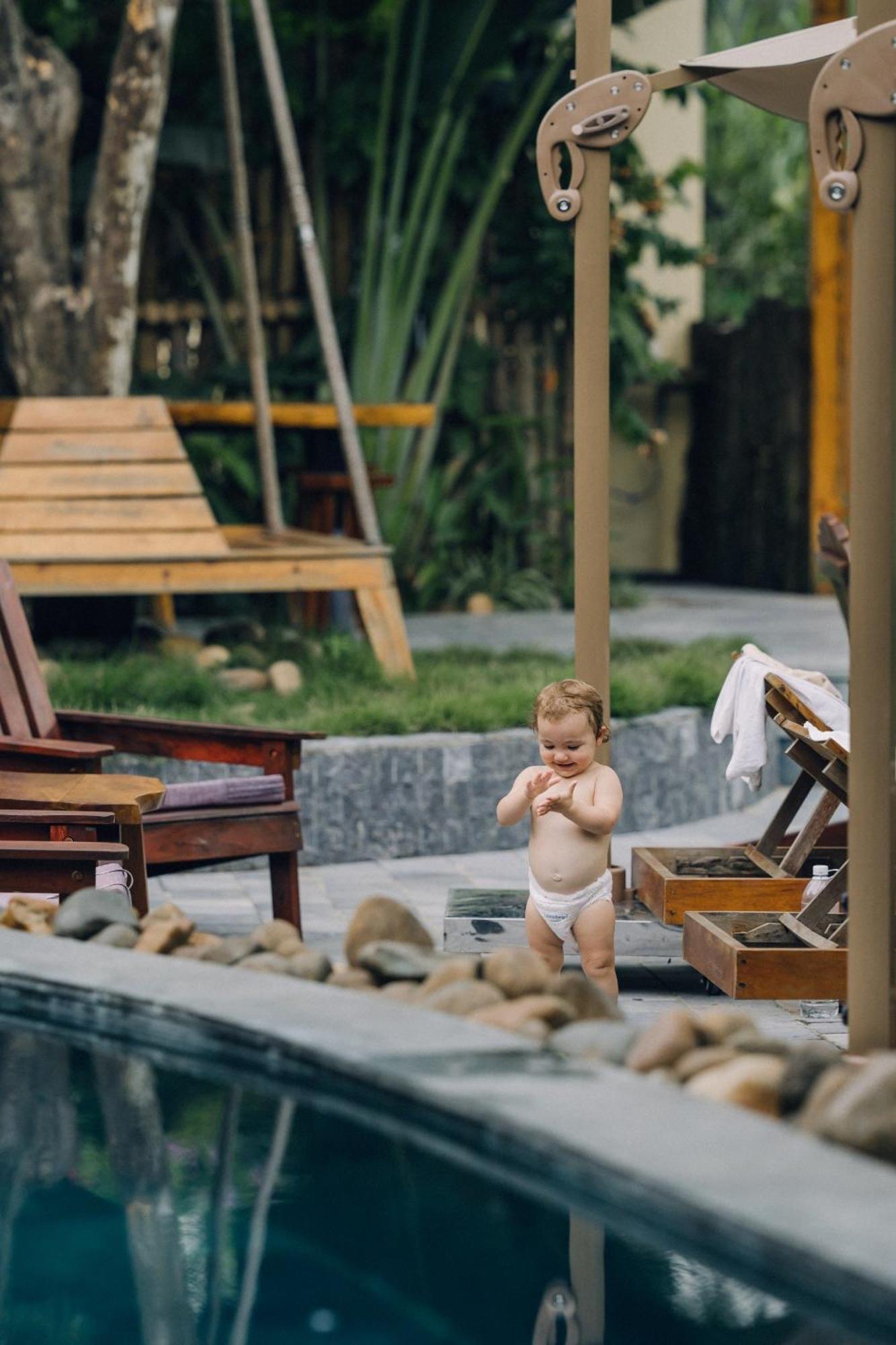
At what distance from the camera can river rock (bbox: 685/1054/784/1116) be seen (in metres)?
2.48

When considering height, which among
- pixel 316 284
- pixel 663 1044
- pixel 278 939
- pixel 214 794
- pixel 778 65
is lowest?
pixel 214 794

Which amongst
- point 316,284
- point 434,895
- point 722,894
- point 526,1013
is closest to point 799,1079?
point 526,1013

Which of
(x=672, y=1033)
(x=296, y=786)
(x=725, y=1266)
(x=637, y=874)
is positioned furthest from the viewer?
(x=296, y=786)

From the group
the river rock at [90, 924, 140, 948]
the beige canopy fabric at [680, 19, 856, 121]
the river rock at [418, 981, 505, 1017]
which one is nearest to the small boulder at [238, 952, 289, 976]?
the river rock at [90, 924, 140, 948]

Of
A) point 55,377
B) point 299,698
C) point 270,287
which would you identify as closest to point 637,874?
point 299,698

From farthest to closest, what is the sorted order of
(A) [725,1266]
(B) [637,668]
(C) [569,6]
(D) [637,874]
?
(C) [569,6], (B) [637,668], (D) [637,874], (A) [725,1266]

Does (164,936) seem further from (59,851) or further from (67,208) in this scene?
(67,208)

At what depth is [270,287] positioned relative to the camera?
40.9 feet

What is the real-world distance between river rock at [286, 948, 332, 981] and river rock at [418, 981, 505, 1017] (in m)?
0.28

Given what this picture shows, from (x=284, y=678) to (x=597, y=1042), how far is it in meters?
5.35

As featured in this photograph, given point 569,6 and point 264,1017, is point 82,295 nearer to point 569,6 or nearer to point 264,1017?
point 569,6

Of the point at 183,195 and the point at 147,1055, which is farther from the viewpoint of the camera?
the point at 183,195

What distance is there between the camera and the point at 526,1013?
283cm

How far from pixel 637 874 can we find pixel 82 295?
486cm
